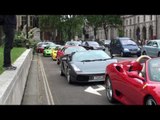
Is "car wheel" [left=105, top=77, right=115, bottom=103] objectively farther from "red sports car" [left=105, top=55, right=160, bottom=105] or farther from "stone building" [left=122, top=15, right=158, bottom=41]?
"stone building" [left=122, top=15, right=158, bottom=41]

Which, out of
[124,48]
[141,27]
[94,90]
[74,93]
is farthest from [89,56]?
[141,27]

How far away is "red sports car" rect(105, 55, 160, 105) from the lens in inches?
283

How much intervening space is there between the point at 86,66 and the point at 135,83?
622 cm

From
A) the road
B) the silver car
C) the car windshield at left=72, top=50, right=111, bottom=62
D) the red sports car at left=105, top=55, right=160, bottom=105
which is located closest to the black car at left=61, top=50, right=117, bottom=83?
the car windshield at left=72, top=50, right=111, bottom=62

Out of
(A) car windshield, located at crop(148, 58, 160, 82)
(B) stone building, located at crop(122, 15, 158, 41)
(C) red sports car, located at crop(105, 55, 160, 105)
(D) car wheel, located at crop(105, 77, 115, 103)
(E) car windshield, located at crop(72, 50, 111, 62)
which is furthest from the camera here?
(B) stone building, located at crop(122, 15, 158, 41)

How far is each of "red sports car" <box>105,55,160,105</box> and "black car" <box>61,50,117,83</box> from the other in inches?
128

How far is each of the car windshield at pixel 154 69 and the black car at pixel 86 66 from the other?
208 inches

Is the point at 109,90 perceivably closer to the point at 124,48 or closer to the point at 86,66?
the point at 86,66

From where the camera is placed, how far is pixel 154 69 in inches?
316
